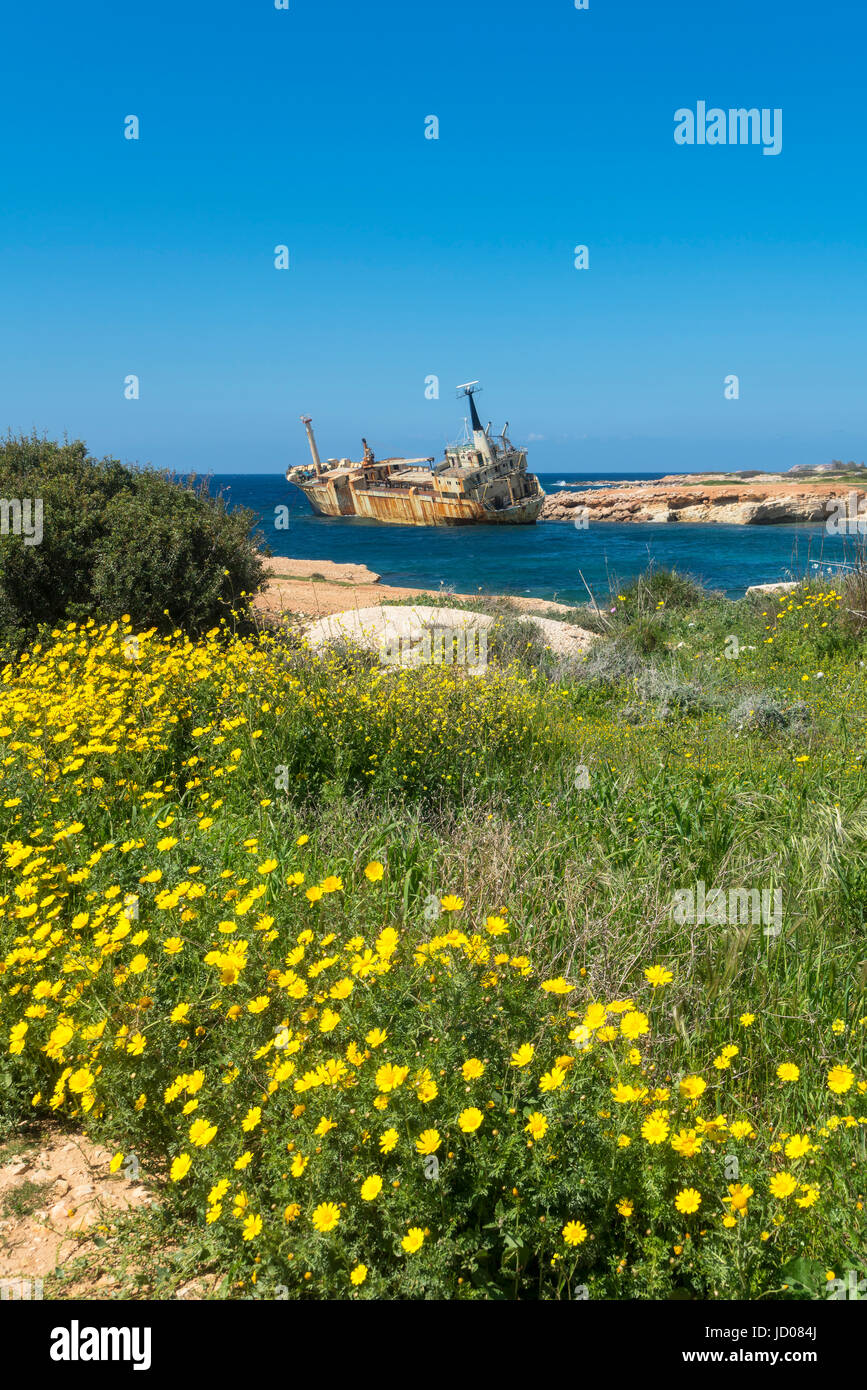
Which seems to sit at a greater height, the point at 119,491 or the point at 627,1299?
the point at 119,491

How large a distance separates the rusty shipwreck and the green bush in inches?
1547

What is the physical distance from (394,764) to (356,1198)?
10.0ft

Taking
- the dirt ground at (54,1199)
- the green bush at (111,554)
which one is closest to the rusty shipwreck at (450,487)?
the green bush at (111,554)

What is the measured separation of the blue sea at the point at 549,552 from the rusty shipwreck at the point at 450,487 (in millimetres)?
883

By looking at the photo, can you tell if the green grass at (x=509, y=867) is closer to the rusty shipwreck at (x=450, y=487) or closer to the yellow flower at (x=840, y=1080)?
the yellow flower at (x=840, y=1080)

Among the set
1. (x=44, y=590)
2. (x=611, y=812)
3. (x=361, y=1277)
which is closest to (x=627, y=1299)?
(x=361, y=1277)

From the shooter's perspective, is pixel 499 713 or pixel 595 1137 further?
pixel 499 713

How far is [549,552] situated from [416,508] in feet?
48.1

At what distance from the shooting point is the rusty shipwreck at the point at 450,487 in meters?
→ 48.4

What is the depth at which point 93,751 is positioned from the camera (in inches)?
188

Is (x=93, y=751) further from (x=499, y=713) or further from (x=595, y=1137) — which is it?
(x=595, y=1137)

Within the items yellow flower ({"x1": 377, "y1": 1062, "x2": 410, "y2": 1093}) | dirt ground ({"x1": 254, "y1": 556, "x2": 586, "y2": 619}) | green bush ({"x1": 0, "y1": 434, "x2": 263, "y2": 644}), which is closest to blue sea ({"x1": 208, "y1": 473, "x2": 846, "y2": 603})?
dirt ground ({"x1": 254, "y1": 556, "x2": 586, "y2": 619})

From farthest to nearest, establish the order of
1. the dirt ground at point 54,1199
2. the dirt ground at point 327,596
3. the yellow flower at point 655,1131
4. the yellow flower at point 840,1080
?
the dirt ground at point 327,596, the dirt ground at point 54,1199, the yellow flower at point 840,1080, the yellow flower at point 655,1131
